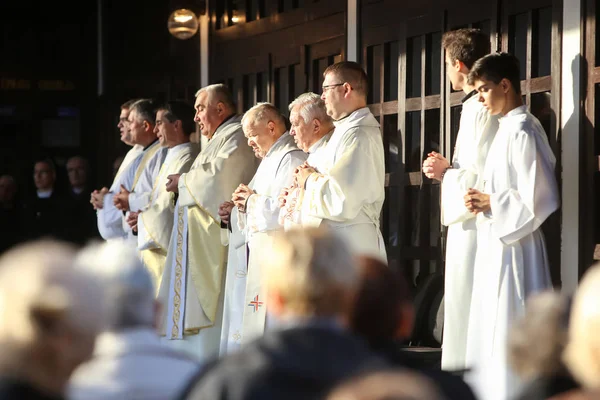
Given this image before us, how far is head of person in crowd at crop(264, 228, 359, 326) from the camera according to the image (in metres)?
2.31

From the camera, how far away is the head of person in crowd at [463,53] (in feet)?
17.7

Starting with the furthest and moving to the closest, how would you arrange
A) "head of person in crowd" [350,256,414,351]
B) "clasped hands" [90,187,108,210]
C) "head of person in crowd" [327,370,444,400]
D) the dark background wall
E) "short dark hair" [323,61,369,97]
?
the dark background wall → "clasped hands" [90,187,108,210] → "short dark hair" [323,61,369,97] → "head of person in crowd" [350,256,414,351] → "head of person in crowd" [327,370,444,400]

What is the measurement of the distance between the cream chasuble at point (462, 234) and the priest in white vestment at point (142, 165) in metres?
2.76

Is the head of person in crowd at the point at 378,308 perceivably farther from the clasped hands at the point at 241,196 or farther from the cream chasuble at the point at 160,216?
the cream chasuble at the point at 160,216

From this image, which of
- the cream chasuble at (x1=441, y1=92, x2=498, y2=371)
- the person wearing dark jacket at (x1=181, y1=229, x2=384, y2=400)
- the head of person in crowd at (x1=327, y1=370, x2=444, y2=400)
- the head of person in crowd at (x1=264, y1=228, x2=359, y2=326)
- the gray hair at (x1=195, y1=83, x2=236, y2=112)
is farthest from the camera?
the gray hair at (x1=195, y1=83, x2=236, y2=112)

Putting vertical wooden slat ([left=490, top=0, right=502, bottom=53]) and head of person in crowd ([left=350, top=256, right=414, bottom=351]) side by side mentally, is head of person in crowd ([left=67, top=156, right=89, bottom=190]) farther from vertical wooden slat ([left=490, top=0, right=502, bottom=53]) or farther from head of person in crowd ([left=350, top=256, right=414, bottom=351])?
head of person in crowd ([left=350, top=256, right=414, bottom=351])

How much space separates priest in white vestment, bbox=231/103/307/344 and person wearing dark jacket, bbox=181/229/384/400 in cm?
377

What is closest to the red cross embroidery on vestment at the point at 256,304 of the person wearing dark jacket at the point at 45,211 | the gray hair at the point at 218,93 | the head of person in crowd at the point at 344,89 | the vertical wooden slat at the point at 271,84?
the head of person in crowd at the point at 344,89

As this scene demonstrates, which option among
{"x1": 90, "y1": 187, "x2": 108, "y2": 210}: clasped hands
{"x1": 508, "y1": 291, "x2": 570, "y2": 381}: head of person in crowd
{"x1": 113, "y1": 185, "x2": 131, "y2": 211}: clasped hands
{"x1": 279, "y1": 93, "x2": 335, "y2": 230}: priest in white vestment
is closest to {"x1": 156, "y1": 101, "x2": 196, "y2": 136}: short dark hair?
{"x1": 113, "y1": 185, "x2": 131, "y2": 211}: clasped hands

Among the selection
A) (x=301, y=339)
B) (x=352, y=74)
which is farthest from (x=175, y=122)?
(x=301, y=339)

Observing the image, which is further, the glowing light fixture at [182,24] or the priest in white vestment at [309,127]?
the glowing light fixture at [182,24]

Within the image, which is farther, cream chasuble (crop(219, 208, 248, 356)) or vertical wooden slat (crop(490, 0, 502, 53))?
cream chasuble (crop(219, 208, 248, 356))

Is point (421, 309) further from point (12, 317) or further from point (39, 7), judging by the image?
point (39, 7)

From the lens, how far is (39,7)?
10836mm
